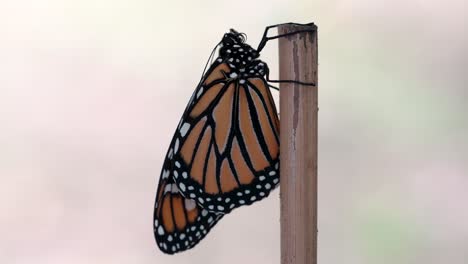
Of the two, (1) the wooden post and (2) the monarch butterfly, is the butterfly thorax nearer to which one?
(2) the monarch butterfly

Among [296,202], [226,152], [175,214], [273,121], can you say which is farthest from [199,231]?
[296,202]

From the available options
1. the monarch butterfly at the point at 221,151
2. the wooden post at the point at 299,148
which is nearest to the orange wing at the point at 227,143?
the monarch butterfly at the point at 221,151

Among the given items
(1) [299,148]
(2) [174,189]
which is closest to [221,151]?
(2) [174,189]

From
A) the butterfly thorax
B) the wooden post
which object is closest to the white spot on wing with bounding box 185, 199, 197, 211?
the butterfly thorax

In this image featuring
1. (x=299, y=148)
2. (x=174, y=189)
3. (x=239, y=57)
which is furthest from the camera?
(x=174, y=189)

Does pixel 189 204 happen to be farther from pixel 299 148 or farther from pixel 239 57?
pixel 299 148

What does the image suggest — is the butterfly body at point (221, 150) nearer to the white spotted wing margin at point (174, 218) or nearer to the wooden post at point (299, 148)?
the white spotted wing margin at point (174, 218)

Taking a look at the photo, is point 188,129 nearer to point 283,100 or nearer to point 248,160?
point 248,160
